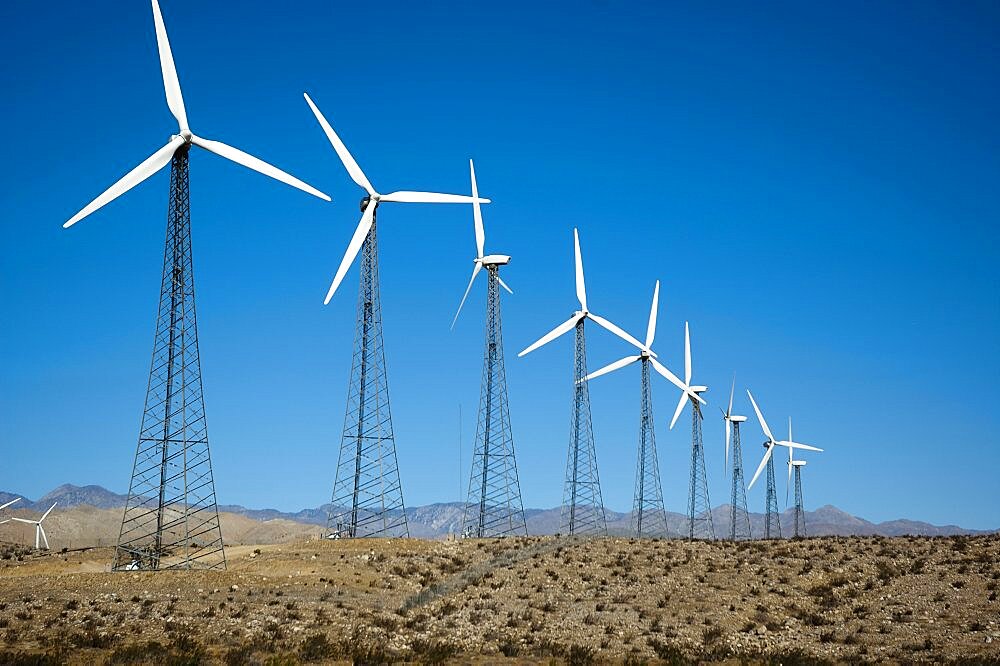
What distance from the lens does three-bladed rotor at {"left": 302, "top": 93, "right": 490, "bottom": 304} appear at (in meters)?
58.0

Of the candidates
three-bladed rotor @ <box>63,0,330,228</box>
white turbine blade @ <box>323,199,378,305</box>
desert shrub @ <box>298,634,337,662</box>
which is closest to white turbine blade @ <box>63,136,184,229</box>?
three-bladed rotor @ <box>63,0,330,228</box>

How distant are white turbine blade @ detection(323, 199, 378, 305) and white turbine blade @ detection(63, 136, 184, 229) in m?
11.9

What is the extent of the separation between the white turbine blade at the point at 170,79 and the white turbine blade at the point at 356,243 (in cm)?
1236

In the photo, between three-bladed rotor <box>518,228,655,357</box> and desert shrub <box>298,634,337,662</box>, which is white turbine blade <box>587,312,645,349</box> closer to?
three-bladed rotor <box>518,228,655,357</box>

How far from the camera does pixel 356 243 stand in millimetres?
58781

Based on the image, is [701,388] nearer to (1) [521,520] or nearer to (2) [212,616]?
(1) [521,520]

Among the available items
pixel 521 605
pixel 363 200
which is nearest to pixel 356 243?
pixel 363 200

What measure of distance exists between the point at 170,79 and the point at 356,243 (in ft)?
48.1

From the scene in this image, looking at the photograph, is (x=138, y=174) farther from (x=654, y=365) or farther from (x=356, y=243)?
(x=654, y=365)

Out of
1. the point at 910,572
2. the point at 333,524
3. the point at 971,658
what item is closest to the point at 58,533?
the point at 333,524

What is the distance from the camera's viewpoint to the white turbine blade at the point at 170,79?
48188 mm

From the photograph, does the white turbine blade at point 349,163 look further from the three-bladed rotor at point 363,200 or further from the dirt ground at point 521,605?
the dirt ground at point 521,605

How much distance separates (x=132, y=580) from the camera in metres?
42.9

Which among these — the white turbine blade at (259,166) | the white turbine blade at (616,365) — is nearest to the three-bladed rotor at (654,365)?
the white turbine blade at (616,365)
